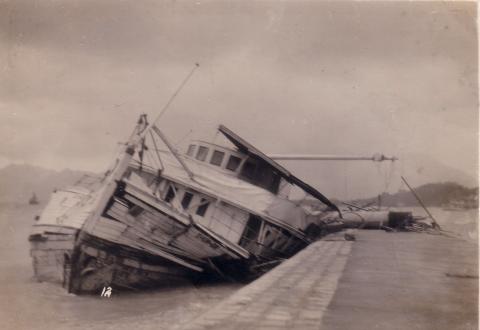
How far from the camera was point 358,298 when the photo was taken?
4.93 metres

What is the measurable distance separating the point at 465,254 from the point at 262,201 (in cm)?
519

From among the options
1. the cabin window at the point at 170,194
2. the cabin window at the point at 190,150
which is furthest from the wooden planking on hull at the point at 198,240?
the cabin window at the point at 190,150

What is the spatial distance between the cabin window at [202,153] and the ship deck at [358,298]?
6146 mm

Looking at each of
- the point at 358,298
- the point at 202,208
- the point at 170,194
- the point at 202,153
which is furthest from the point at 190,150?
the point at 358,298

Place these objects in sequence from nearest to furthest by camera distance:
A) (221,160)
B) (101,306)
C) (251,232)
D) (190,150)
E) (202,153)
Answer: (101,306) → (251,232) → (221,160) → (202,153) → (190,150)

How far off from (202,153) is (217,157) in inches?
22.9

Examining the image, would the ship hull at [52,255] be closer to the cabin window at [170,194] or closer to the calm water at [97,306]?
the calm water at [97,306]

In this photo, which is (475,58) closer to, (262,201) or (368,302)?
(368,302)

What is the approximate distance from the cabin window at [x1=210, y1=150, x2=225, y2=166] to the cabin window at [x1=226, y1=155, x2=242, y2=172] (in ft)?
0.89

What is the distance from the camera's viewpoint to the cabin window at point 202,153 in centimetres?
1314

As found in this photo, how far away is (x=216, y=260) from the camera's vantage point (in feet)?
35.8

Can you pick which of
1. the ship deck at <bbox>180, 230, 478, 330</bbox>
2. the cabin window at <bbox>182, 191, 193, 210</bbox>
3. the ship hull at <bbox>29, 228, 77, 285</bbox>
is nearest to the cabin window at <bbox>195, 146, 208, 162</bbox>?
the cabin window at <bbox>182, 191, 193, 210</bbox>

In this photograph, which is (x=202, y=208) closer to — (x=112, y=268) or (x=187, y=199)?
(x=187, y=199)

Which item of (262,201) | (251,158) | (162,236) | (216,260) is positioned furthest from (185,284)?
(251,158)
